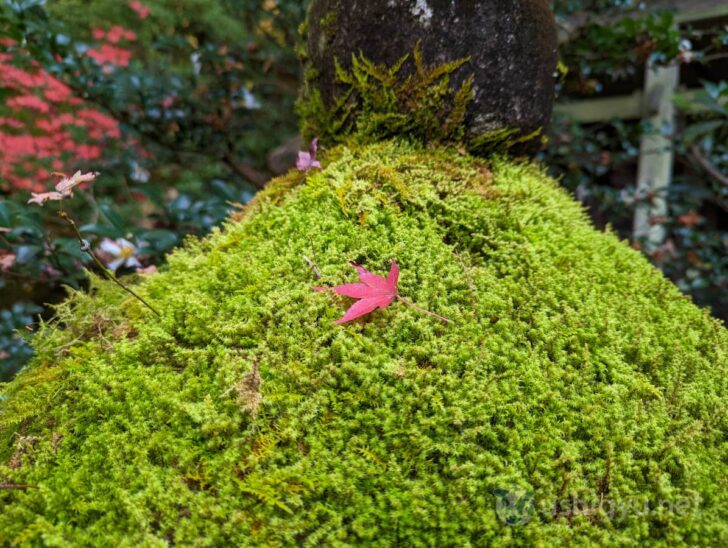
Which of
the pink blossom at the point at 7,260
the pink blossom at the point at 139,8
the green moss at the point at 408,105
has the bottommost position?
the pink blossom at the point at 7,260

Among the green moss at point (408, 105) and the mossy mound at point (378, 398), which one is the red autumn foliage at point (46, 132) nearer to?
the green moss at point (408, 105)

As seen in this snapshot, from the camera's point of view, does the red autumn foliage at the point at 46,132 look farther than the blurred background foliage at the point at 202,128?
Yes

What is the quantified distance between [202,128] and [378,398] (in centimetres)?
280

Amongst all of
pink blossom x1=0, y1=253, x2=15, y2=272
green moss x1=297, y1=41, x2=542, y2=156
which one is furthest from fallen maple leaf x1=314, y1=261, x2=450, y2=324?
pink blossom x1=0, y1=253, x2=15, y2=272

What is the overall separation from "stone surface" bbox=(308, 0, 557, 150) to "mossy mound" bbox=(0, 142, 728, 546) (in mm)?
394

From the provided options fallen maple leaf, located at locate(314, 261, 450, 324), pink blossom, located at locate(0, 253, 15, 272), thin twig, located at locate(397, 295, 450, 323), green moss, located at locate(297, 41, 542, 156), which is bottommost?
pink blossom, located at locate(0, 253, 15, 272)

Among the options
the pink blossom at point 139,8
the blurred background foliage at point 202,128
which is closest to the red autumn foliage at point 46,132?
the blurred background foliage at point 202,128

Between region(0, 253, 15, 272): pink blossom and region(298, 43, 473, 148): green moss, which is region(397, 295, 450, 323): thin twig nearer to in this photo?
region(298, 43, 473, 148): green moss

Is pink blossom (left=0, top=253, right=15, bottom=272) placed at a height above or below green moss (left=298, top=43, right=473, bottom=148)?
below

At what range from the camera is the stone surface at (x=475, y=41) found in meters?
1.41

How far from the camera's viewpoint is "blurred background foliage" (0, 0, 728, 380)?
6.91ft

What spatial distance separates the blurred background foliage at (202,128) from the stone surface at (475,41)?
1.61 feet

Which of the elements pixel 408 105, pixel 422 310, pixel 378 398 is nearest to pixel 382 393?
pixel 378 398

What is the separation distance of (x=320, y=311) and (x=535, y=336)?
1.51ft
